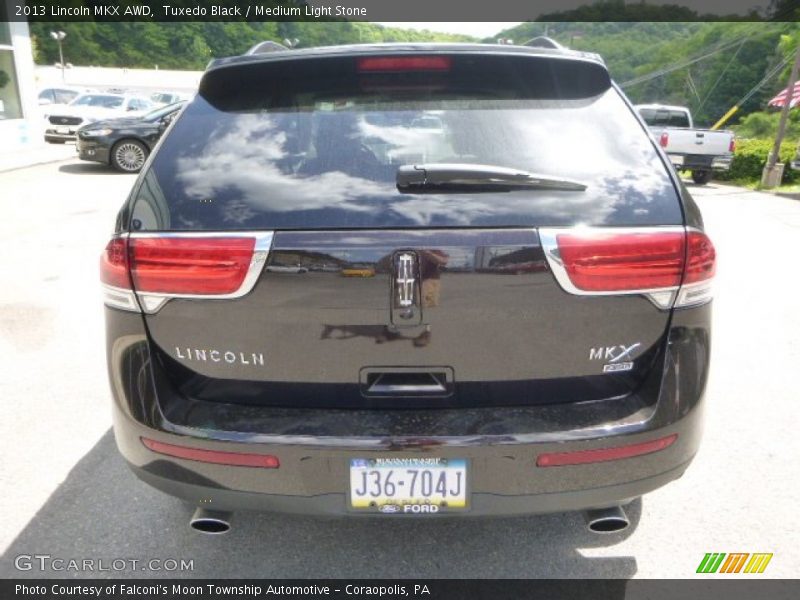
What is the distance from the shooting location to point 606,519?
6.86 feet

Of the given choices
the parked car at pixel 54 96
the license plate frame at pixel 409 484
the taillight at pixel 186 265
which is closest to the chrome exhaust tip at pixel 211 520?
the license plate frame at pixel 409 484

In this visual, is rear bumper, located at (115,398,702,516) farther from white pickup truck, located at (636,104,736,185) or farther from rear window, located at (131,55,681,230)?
white pickup truck, located at (636,104,736,185)

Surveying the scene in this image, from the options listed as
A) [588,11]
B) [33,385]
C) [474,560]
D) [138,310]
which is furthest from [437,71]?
[588,11]

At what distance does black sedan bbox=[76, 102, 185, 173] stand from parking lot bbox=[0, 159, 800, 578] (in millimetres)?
10613

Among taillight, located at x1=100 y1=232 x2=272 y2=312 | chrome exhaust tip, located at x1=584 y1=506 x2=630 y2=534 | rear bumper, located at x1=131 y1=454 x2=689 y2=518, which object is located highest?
taillight, located at x1=100 y1=232 x2=272 y2=312

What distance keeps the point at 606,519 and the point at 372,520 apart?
95 cm

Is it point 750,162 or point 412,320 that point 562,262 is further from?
point 750,162

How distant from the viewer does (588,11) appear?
60594 mm

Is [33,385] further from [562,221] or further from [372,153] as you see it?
[562,221]

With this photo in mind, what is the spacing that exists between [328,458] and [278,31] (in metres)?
56.4

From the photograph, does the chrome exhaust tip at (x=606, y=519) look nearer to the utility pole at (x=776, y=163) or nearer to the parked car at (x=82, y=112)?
the utility pole at (x=776, y=163)

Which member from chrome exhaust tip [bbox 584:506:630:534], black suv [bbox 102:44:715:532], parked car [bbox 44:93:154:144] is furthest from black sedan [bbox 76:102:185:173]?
chrome exhaust tip [bbox 584:506:630:534]

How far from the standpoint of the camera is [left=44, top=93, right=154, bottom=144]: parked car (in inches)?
726

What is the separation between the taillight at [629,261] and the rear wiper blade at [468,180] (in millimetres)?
160
